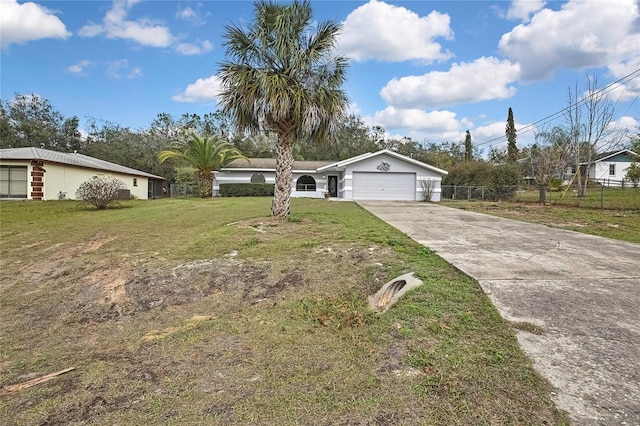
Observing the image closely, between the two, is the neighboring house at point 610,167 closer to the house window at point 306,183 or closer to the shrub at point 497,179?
the shrub at point 497,179

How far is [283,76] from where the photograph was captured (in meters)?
10.0

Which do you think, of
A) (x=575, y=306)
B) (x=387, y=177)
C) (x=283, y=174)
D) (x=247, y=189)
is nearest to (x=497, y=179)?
(x=387, y=177)

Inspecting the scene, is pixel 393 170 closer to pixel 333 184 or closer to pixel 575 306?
pixel 333 184

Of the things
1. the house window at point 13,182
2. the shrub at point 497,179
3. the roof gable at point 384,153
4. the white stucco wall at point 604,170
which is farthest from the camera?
the white stucco wall at point 604,170

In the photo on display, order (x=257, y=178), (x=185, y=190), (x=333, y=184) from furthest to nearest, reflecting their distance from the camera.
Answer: (x=333, y=184) → (x=257, y=178) → (x=185, y=190)

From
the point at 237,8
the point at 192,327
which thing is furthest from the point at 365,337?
the point at 237,8

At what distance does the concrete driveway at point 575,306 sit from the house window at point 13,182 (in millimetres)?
21288

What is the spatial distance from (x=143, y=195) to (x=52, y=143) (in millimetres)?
18915

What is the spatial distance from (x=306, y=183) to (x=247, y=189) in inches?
187

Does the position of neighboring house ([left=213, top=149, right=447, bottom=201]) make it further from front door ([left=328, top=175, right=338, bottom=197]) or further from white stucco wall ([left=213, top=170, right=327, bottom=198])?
front door ([left=328, top=175, right=338, bottom=197])

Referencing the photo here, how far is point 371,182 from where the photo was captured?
24.6 m

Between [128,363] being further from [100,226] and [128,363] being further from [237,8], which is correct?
[237,8]

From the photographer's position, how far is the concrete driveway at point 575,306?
246cm

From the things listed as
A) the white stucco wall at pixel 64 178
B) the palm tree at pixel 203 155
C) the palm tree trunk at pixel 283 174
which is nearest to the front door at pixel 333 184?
the palm tree at pixel 203 155
